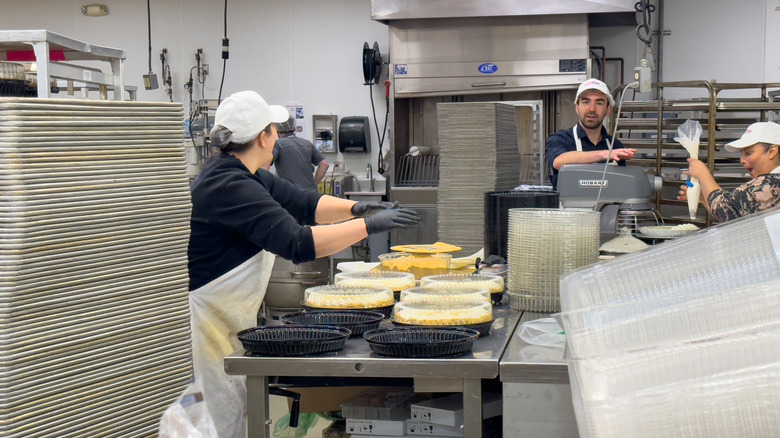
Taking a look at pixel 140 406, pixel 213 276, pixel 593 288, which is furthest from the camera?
pixel 213 276

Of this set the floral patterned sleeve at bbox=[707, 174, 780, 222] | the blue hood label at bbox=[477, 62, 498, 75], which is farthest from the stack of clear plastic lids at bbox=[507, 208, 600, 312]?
the blue hood label at bbox=[477, 62, 498, 75]

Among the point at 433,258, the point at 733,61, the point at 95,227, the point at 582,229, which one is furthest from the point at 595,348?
the point at 733,61

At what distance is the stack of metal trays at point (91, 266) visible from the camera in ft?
4.91

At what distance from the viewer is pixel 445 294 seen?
2.17 metres

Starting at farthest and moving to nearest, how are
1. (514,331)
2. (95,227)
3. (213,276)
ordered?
(213,276) < (514,331) < (95,227)

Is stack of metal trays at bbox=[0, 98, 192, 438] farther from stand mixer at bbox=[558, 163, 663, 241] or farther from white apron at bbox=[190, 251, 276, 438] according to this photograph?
A: stand mixer at bbox=[558, 163, 663, 241]

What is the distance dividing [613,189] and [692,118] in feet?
7.30

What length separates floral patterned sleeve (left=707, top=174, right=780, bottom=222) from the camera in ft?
10.6

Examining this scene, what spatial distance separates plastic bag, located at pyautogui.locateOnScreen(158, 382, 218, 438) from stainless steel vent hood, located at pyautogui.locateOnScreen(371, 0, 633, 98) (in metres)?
4.99

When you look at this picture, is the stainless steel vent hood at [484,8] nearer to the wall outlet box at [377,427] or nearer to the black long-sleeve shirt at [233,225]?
the black long-sleeve shirt at [233,225]

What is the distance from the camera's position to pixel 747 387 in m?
1.09

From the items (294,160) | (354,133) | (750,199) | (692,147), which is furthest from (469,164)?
(354,133)

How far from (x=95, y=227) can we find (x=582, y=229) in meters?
1.26

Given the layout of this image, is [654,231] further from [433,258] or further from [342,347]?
[342,347]
